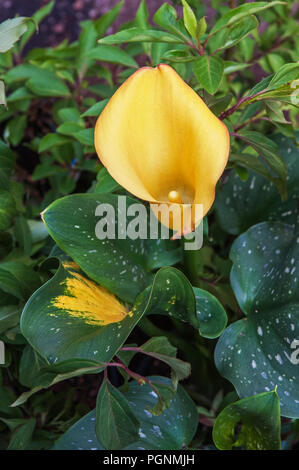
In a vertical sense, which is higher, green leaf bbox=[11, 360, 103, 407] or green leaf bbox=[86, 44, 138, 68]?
green leaf bbox=[86, 44, 138, 68]

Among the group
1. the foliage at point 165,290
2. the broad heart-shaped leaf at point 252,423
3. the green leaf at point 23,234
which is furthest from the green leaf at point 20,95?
the broad heart-shaped leaf at point 252,423

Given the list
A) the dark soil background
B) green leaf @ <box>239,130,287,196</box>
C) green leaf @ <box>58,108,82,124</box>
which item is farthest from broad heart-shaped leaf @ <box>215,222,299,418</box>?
the dark soil background

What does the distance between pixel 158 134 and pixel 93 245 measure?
157 mm

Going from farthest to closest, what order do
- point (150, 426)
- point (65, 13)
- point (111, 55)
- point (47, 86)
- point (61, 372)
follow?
point (65, 13), point (47, 86), point (111, 55), point (150, 426), point (61, 372)

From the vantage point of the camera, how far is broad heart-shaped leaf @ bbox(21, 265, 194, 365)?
520 mm

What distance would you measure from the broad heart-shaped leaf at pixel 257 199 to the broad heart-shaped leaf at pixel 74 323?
0.26 metres

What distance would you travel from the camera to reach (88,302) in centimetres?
59

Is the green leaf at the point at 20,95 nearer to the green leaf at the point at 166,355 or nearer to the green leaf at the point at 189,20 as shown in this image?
the green leaf at the point at 189,20

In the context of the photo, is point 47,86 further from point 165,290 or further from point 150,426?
point 150,426

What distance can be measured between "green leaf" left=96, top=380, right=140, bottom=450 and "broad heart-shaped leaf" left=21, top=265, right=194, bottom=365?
0.05m

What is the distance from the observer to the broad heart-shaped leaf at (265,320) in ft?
1.88

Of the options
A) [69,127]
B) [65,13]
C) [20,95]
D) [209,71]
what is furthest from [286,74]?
[65,13]

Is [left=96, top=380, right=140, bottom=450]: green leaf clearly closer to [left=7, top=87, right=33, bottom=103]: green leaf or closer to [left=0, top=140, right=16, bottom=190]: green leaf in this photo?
[left=0, top=140, right=16, bottom=190]: green leaf
